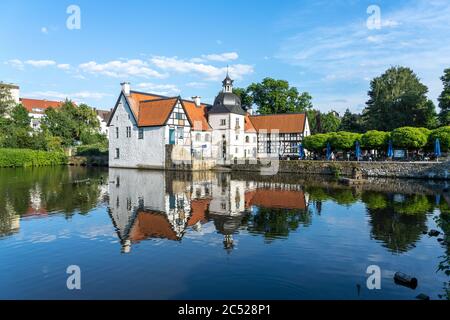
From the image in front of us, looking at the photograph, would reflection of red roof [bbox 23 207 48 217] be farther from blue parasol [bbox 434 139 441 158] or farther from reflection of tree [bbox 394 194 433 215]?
blue parasol [bbox 434 139 441 158]

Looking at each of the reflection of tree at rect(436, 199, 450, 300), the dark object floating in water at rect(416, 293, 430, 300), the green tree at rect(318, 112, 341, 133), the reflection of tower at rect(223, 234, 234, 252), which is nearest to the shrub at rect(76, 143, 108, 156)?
the green tree at rect(318, 112, 341, 133)

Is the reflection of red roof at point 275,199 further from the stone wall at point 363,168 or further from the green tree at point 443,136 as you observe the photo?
the green tree at point 443,136

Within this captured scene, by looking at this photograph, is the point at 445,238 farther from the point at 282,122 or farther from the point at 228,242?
the point at 282,122

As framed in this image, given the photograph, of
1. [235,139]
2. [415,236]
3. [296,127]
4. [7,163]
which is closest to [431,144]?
[296,127]

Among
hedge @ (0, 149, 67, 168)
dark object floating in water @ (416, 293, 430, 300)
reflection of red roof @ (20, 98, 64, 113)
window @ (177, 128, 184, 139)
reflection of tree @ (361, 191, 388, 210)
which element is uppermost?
reflection of red roof @ (20, 98, 64, 113)

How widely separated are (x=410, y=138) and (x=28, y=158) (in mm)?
53918

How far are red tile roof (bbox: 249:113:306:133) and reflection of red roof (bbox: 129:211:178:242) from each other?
128 feet

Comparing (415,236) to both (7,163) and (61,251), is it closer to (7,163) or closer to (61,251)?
(61,251)

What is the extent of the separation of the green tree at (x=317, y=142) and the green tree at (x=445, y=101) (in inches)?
634

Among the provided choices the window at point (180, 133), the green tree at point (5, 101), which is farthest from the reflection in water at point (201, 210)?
the green tree at point (5, 101)

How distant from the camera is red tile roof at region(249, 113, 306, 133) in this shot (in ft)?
180

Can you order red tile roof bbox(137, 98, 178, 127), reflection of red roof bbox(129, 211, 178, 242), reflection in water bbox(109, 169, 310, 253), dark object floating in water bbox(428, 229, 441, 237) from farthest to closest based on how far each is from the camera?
red tile roof bbox(137, 98, 178, 127) < reflection in water bbox(109, 169, 310, 253) < dark object floating in water bbox(428, 229, 441, 237) < reflection of red roof bbox(129, 211, 178, 242)
